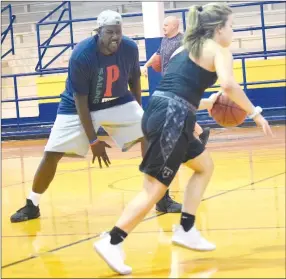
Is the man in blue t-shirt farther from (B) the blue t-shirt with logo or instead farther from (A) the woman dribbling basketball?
(A) the woman dribbling basketball

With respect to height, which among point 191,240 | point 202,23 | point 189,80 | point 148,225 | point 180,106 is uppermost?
point 202,23

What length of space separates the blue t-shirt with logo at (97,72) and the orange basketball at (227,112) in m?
0.95

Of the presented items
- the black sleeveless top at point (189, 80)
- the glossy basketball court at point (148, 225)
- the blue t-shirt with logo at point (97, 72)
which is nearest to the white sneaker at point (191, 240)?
the glossy basketball court at point (148, 225)

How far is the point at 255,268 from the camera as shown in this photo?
4.29 meters

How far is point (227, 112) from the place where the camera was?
5.14 metres

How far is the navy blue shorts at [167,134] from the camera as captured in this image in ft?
14.5

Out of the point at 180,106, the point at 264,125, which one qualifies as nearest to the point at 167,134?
the point at 180,106

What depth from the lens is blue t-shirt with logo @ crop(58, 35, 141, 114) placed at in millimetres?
5613

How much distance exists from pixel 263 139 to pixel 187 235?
702 cm

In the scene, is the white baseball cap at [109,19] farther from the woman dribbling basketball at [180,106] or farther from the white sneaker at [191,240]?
the white sneaker at [191,240]

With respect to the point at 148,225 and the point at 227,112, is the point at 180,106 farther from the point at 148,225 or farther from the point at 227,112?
the point at 148,225

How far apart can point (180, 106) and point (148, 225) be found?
1441mm

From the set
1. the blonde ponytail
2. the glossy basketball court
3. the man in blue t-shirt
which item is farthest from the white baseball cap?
the glossy basketball court

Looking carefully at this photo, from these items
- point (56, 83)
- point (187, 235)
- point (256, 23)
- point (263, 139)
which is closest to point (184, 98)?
point (187, 235)
